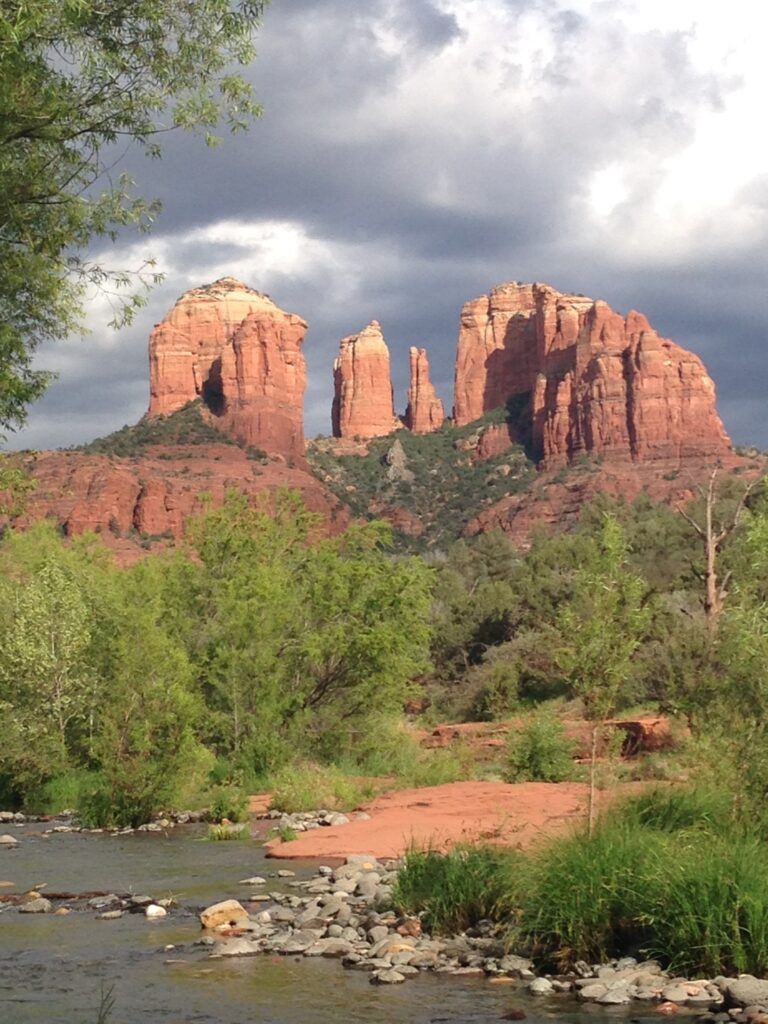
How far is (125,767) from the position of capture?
23.8 metres

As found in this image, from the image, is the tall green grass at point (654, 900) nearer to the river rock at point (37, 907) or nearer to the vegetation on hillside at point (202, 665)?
the river rock at point (37, 907)

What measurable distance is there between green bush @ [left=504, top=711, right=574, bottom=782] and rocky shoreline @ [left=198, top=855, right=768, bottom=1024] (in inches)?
473

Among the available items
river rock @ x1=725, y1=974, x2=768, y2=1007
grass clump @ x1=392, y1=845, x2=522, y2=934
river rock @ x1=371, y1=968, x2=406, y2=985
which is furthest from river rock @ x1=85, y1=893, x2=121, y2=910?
river rock @ x1=725, y1=974, x2=768, y2=1007

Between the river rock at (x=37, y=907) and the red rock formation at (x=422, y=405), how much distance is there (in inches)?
6191

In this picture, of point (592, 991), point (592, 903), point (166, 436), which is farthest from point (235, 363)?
point (592, 991)

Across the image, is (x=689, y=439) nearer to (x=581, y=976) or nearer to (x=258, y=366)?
(x=258, y=366)

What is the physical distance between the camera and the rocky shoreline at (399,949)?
9766 mm

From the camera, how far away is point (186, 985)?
10750 mm

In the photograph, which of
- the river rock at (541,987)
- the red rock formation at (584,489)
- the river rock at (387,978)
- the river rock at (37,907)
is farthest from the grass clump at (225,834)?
the red rock formation at (584,489)

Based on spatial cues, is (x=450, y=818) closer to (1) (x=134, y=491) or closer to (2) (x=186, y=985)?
(2) (x=186, y=985)

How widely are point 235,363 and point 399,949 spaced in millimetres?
129628

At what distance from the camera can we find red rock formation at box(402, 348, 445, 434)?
174m

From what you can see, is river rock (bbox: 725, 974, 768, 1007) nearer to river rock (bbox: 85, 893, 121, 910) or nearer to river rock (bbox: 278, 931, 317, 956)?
river rock (bbox: 278, 931, 317, 956)

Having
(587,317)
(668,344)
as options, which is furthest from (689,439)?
(587,317)
